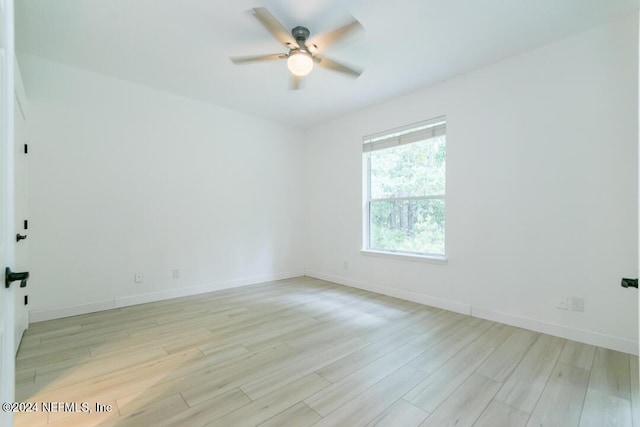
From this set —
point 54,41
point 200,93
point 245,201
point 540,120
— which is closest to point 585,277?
point 540,120

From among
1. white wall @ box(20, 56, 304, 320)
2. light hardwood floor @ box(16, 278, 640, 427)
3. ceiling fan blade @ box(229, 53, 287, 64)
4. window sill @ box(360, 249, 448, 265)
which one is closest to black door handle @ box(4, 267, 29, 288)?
light hardwood floor @ box(16, 278, 640, 427)

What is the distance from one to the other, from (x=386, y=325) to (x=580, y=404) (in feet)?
4.81

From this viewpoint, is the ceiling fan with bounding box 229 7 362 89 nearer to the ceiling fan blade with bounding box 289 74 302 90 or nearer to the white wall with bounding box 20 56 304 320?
the ceiling fan blade with bounding box 289 74 302 90

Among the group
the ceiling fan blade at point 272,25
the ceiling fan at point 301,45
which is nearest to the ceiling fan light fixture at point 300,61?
the ceiling fan at point 301,45

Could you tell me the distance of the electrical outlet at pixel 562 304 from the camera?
8.47 ft

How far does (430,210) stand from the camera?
364cm

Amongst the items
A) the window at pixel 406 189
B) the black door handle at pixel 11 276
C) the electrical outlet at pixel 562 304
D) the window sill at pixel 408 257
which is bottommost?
the electrical outlet at pixel 562 304

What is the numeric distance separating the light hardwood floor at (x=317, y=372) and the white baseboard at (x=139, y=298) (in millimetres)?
104

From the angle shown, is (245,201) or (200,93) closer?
(200,93)

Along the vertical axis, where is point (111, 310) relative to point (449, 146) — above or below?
below

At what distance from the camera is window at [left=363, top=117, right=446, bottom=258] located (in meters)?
3.57

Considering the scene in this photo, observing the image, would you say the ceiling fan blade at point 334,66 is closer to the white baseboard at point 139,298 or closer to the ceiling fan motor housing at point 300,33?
the ceiling fan motor housing at point 300,33

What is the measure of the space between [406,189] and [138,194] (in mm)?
3394

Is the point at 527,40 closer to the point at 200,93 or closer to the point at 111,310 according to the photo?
the point at 200,93
